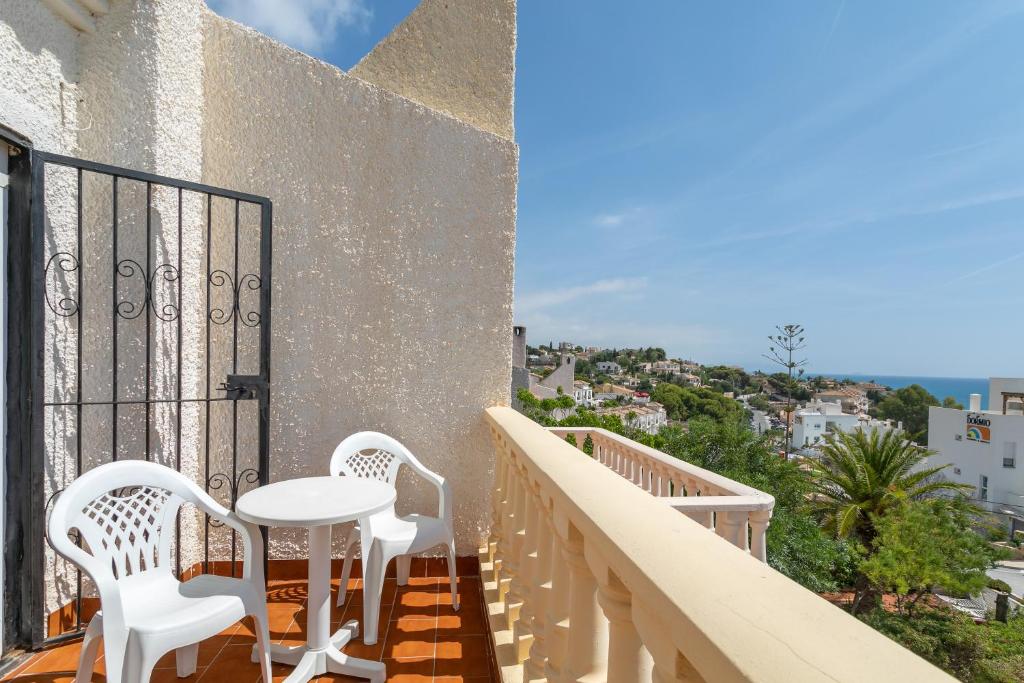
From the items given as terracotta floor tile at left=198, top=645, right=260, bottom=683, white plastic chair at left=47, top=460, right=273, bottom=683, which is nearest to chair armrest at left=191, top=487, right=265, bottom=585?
white plastic chair at left=47, top=460, right=273, bottom=683

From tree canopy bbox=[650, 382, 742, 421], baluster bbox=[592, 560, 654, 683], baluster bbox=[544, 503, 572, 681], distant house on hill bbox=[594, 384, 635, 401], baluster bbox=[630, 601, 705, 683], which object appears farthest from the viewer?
distant house on hill bbox=[594, 384, 635, 401]

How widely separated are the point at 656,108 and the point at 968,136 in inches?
637

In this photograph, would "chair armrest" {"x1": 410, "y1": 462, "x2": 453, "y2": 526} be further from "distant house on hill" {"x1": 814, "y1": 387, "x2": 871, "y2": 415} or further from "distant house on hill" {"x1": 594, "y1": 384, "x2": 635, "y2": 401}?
"distant house on hill" {"x1": 814, "y1": 387, "x2": 871, "y2": 415}

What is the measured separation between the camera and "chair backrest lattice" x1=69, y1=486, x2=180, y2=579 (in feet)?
5.98

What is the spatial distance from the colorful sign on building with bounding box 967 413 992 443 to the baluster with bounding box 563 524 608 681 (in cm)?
3560

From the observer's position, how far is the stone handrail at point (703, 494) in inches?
97.2

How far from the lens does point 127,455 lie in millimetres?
2582

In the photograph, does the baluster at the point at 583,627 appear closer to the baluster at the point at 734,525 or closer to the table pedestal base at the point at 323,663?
the table pedestal base at the point at 323,663

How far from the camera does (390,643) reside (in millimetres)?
2338

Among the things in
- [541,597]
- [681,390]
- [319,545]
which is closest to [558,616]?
[541,597]

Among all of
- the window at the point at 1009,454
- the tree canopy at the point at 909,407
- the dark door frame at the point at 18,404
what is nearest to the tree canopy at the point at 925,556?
the dark door frame at the point at 18,404

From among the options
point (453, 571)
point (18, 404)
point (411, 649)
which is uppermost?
point (18, 404)

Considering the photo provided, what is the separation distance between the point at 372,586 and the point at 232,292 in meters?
1.92

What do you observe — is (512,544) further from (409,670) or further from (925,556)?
(925,556)
